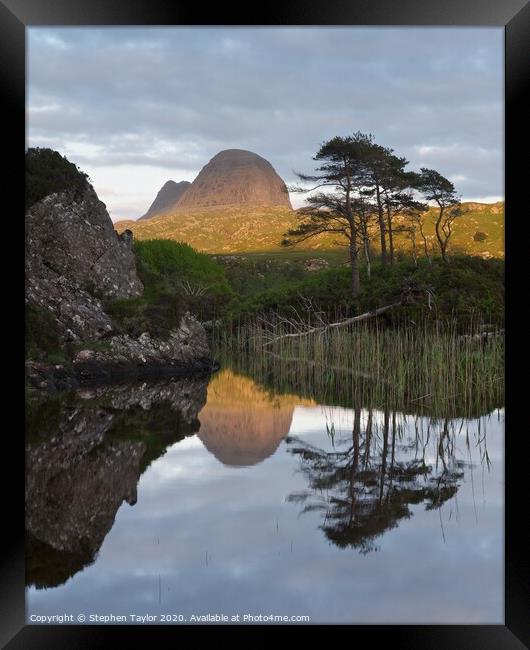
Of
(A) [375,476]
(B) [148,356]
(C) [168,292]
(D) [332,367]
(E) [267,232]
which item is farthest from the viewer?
(E) [267,232]

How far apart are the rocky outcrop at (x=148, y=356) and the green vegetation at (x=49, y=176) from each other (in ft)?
9.69

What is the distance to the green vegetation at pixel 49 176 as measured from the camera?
1259 cm

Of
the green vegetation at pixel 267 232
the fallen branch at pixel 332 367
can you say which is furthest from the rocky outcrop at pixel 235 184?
the fallen branch at pixel 332 367

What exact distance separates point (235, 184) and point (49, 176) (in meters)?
174

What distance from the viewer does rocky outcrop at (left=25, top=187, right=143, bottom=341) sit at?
1193 centimetres

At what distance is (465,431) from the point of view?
6938mm

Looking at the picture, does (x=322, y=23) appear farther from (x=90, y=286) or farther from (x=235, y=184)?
(x=235, y=184)

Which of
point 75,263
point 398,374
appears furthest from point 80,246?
point 398,374

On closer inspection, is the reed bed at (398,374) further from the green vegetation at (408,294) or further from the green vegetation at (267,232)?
the green vegetation at (267,232)

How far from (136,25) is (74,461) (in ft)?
11.0

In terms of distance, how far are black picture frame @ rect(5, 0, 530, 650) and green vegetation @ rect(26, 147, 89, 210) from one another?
9570 mm

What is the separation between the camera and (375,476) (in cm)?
512

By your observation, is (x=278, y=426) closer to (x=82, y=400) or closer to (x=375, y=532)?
(x=82, y=400)
